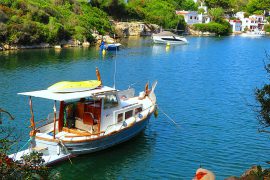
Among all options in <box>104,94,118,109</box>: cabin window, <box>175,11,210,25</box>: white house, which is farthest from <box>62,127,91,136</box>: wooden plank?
<box>175,11,210,25</box>: white house

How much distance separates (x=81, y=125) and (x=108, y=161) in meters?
2.37

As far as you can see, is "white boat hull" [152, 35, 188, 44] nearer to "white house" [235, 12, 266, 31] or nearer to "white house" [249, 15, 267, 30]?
"white house" [235, 12, 266, 31]

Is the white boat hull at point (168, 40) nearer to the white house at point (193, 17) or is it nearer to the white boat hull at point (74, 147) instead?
the white house at point (193, 17)

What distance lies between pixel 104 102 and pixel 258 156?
893 centimetres

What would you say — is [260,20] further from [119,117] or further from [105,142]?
[105,142]

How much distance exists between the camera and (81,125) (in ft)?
65.3

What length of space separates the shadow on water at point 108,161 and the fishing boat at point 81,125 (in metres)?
0.39

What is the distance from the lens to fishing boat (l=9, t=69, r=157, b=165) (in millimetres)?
18266

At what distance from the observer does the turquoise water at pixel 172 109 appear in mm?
19156

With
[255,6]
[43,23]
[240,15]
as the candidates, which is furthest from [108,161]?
[255,6]

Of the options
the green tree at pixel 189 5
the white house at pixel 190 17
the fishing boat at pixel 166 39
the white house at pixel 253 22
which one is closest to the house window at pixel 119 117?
the fishing boat at pixel 166 39

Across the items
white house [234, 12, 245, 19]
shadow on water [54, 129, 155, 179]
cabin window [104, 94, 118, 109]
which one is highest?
white house [234, 12, 245, 19]

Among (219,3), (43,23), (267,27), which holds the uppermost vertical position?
(219,3)

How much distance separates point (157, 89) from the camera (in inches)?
1449
